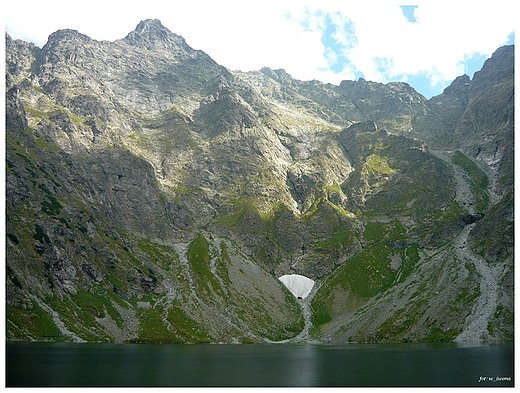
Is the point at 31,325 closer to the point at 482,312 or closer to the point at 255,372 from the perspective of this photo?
the point at 255,372

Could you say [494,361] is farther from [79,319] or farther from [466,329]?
[79,319]

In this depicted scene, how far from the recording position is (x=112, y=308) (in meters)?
178

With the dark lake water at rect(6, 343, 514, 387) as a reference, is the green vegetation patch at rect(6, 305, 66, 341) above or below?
below

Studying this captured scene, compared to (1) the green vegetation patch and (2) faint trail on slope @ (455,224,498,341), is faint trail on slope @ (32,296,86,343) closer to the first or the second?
(1) the green vegetation patch

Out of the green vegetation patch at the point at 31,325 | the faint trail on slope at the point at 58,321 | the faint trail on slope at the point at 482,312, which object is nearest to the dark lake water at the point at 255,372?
the green vegetation patch at the point at 31,325

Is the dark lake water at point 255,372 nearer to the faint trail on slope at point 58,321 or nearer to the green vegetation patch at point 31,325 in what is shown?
the green vegetation patch at point 31,325

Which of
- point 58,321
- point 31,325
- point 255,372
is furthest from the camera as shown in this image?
point 58,321

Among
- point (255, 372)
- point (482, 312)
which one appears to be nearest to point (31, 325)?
point (255, 372)

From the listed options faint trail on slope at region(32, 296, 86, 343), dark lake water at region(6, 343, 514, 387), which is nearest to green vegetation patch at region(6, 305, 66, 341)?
faint trail on slope at region(32, 296, 86, 343)

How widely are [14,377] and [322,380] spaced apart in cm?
4631

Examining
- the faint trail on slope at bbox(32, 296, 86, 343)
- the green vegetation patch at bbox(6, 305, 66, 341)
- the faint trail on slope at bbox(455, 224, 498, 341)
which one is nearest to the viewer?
the green vegetation patch at bbox(6, 305, 66, 341)

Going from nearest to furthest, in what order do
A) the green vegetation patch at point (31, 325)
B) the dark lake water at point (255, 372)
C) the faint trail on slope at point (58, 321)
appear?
the dark lake water at point (255, 372)
the green vegetation patch at point (31, 325)
the faint trail on slope at point (58, 321)

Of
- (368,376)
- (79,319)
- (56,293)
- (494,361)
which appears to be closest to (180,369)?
(368,376)

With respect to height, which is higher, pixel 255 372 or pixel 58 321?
pixel 255 372
